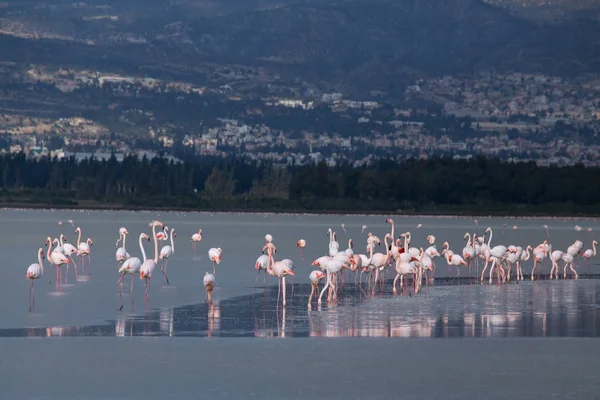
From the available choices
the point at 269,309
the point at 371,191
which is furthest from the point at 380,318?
the point at 371,191

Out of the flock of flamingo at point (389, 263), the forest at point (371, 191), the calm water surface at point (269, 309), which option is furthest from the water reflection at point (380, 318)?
the forest at point (371, 191)

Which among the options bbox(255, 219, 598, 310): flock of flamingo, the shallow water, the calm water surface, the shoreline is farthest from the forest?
the shallow water

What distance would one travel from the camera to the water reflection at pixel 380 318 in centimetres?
1697

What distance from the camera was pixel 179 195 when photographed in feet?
376

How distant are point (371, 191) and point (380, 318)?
86.0 m

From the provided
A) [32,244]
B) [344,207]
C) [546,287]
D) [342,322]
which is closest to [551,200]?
[344,207]

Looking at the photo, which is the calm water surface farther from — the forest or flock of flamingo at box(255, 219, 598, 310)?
the forest

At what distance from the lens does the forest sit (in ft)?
323

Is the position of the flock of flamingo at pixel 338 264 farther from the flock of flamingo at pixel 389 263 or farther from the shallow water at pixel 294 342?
the shallow water at pixel 294 342

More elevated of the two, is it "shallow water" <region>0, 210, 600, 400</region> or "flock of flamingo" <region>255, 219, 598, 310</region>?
"flock of flamingo" <region>255, 219, 598, 310</region>

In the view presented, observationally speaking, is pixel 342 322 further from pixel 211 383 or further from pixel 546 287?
pixel 546 287

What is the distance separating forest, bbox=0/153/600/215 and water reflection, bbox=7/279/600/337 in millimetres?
70892

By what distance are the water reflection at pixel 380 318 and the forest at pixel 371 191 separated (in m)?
70.9

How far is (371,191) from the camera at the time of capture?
105 meters
